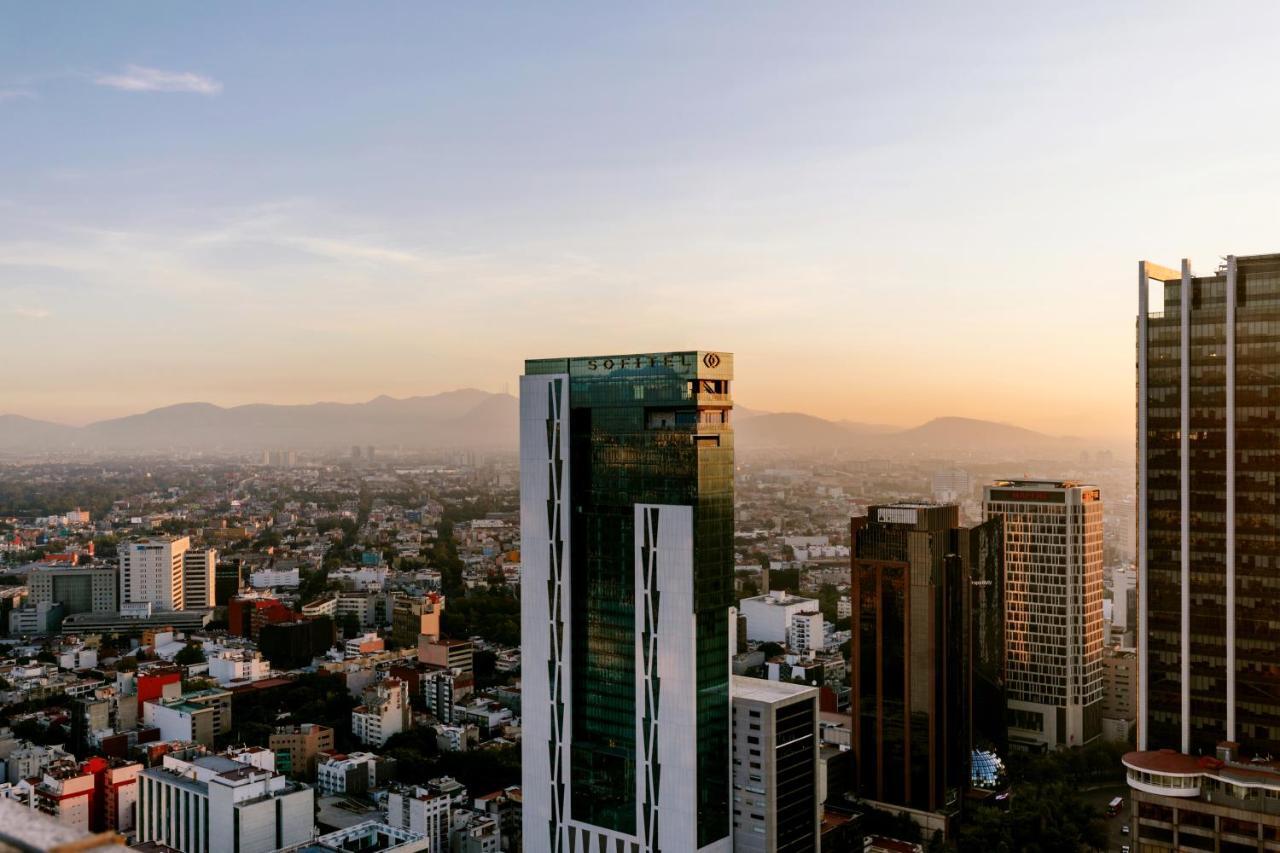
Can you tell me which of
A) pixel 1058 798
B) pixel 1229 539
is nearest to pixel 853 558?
pixel 1058 798

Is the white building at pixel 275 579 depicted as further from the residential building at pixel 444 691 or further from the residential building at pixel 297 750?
the residential building at pixel 297 750

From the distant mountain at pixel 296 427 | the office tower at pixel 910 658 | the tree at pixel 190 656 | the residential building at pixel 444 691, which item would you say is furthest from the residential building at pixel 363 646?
the distant mountain at pixel 296 427

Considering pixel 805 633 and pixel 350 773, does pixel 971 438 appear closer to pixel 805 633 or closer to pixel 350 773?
pixel 805 633

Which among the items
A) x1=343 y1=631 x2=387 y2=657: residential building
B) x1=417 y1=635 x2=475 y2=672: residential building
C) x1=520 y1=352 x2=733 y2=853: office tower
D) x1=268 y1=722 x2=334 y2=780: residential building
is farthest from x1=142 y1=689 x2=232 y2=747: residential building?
x1=520 y1=352 x2=733 y2=853: office tower

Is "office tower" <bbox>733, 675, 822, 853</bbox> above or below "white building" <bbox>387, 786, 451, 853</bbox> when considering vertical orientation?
above

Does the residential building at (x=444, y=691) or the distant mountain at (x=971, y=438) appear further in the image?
the distant mountain at (x=971, y=438)

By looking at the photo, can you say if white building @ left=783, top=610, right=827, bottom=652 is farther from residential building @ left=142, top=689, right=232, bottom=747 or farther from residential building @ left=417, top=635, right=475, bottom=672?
residential building @ left=142, top=689, right=232, bottom=747

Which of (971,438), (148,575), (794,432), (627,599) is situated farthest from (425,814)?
(794,432)
